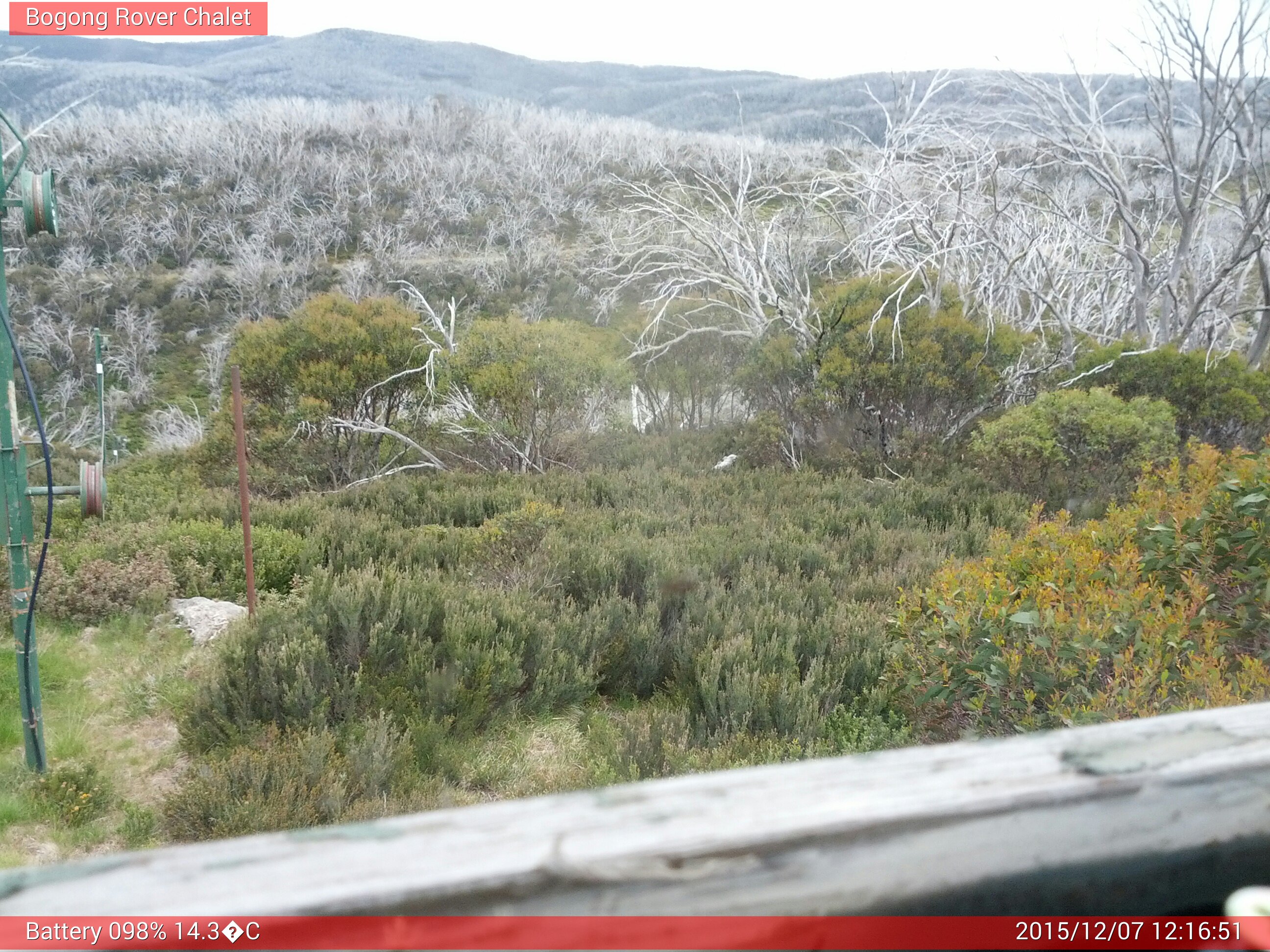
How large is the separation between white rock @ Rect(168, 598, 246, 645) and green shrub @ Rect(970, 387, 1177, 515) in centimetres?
610

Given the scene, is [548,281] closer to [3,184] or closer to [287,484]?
[287,484]

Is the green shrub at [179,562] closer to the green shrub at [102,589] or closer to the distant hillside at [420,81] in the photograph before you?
the green shrub at [102,589]

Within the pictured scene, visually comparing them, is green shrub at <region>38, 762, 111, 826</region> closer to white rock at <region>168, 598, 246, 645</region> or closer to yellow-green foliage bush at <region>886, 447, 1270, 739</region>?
white rock at <region>168, 598, 246, 645</region>

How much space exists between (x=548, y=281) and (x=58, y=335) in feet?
38.0

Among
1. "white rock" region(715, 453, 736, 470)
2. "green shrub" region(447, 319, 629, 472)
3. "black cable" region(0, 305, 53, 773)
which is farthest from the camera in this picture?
"green shrub" region(447, 319, 629, 472)

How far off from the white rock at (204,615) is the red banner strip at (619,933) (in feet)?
15.0

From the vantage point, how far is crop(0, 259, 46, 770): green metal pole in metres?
3.09

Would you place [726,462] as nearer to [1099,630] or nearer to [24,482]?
[1099,630]

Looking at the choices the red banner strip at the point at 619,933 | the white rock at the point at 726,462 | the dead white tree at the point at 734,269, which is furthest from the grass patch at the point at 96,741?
the dead white tree at the point at 734,269

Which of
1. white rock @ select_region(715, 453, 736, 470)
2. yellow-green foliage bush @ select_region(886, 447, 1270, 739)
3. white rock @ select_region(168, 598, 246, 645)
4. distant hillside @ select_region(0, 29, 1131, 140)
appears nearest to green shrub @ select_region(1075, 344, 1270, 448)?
white rock @ select_region(715, 453, 736, 470)

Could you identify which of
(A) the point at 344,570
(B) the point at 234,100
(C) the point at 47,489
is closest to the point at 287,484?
(A) the point at 344,570

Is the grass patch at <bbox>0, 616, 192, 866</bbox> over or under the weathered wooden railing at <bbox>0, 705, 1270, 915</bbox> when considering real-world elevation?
under

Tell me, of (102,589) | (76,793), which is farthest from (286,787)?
(102,589)

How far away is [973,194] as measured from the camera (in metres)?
9.92
